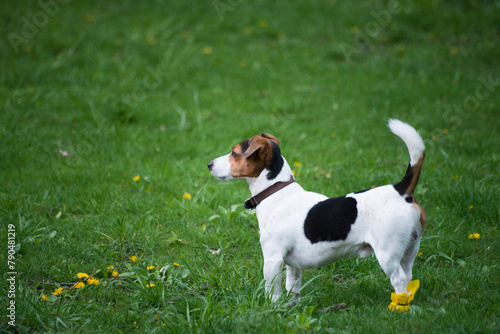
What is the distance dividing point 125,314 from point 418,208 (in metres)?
2.02

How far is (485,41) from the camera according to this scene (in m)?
8.53

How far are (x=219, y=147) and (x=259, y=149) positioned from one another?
283 centimetres

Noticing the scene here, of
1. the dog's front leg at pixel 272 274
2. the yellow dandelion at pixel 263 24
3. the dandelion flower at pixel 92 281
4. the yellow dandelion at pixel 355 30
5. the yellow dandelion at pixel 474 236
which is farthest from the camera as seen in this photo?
the yellow dandelion at pixel 263 24

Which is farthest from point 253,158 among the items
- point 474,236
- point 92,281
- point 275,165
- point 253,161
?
point 474,236

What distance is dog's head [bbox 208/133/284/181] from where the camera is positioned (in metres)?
3.28

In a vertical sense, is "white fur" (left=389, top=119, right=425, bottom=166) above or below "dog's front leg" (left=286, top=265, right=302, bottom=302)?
above

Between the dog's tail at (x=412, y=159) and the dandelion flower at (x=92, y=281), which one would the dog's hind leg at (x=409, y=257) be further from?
the dandelion flower at (x=92, y=281)

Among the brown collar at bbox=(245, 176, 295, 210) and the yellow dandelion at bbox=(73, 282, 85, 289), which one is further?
the yellow dandelion at bbox=(73, 282, 85, 289)

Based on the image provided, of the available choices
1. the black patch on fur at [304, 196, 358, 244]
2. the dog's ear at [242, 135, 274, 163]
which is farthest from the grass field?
the dog's ear at [242, 135, 274, 163]

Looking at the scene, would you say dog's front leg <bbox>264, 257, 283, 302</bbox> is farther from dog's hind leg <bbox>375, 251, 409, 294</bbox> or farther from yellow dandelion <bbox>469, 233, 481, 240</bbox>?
yellow dandelion <bbox>469, 233, 481, 240</bbox>

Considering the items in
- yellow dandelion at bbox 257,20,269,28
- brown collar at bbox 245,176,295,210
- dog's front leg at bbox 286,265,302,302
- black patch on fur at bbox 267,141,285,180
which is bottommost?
yellow dandelion at bbox 257,20,269,28

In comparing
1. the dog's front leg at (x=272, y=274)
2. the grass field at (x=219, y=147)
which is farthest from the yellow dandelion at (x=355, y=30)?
the dog's front leg at (x=272, y=274)

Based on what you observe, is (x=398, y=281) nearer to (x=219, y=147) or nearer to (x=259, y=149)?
(x=259, y=149)

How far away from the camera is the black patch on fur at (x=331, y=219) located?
2.97m
